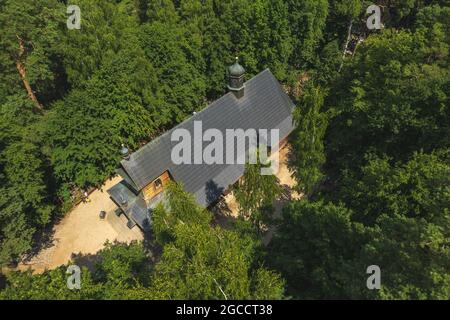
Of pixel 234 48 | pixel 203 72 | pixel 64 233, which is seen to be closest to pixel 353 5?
pixel 234 48

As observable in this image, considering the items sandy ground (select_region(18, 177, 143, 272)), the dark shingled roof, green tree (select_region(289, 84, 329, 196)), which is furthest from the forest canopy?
the dark shingled roof

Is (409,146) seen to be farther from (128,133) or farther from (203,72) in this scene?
(128,133)

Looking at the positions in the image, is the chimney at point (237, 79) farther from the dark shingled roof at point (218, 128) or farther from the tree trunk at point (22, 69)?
the tree trunk at point (22, 69)

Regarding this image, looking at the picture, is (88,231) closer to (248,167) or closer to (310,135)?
(248,167)

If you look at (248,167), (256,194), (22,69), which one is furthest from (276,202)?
(22,69)

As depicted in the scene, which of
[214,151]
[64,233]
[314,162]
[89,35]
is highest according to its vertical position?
[89,35]

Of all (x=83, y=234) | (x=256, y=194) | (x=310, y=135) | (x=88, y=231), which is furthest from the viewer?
(x=88, y=231)

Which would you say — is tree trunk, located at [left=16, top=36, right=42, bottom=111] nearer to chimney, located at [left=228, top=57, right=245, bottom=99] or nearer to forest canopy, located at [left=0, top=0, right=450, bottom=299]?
forest canopy, located at [left=0, top=0, right=450, bottom=299]
